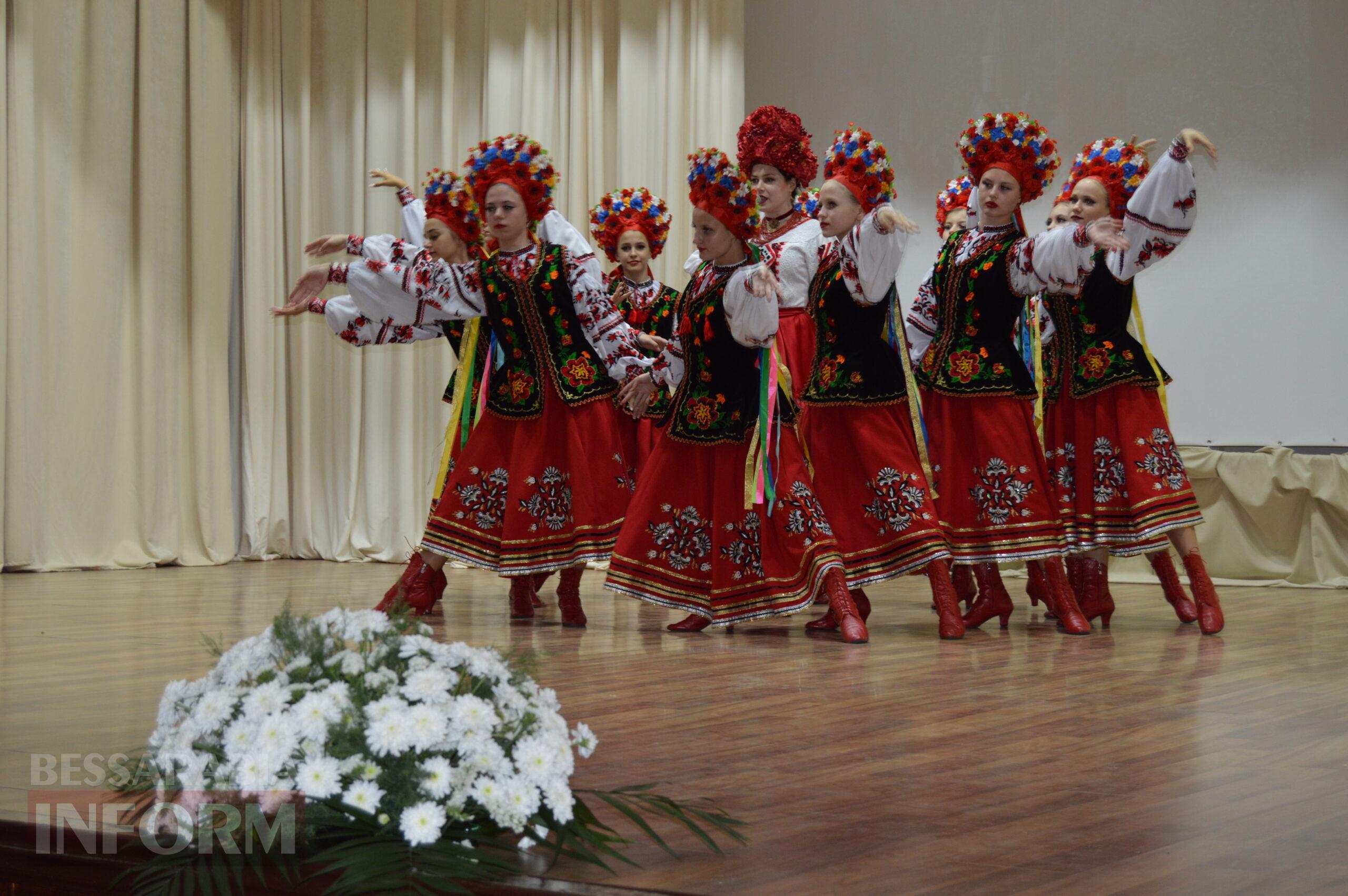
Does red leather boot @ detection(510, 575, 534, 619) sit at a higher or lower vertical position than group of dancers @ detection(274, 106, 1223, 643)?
lower

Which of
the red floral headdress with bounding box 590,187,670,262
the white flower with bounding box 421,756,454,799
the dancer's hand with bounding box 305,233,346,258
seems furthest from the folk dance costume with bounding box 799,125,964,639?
the white flower with bounding box 421,756,454,799

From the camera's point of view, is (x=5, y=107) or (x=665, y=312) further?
(x=5, y=107)

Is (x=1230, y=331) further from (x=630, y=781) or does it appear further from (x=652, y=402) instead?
(x=630, y=781)

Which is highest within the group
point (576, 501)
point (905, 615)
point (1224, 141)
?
point (1224, 141)

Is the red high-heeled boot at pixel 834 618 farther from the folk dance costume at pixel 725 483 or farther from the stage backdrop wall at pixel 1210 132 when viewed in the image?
the stage backdrop wall at pixel 1210 132

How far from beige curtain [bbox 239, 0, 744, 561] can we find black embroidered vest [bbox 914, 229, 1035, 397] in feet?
11.0

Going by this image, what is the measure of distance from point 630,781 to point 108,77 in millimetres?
5920

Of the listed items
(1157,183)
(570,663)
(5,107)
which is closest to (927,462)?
(1157,183)

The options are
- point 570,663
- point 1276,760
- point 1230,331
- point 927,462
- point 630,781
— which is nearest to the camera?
point 630,781

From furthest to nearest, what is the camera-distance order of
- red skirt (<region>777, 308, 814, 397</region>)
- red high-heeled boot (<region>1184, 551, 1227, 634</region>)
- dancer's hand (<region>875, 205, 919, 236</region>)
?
red skirt (<region>777, 308, 814, 397</region>)
red high-heeled boot (<region>1184, 551, 1227, 634</region>)
dancer's hand (<region>875, 205, 919, 236</region>)

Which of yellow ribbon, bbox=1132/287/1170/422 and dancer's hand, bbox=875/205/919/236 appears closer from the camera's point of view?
dancer's hand, bbox=875/205/919/236

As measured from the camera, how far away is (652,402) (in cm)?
473

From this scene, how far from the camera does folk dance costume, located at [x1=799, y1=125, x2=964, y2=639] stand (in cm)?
381

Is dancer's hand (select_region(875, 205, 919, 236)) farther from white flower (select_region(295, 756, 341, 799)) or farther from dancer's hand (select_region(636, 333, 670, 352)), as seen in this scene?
white flower (select_region(295, 756, 341, 799))
